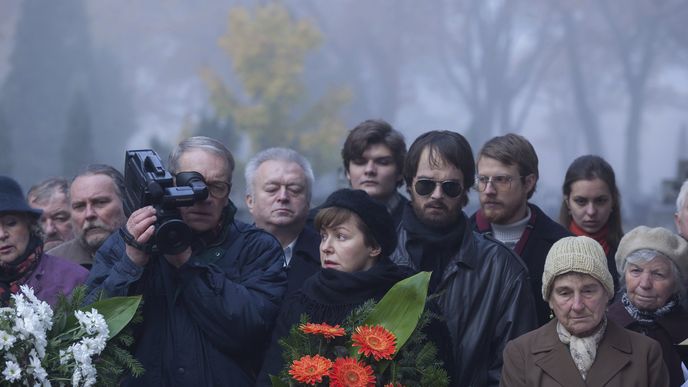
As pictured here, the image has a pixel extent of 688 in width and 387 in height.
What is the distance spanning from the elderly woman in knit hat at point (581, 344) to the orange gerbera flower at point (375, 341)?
56 centimetres

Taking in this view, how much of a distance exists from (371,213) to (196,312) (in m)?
0.82

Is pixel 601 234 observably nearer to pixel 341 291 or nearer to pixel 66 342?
pixel 341 291

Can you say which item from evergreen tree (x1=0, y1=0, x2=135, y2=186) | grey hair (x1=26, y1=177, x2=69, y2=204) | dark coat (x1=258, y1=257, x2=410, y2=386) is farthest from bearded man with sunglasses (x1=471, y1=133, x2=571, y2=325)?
evergreen tree (x1=0, y1=0, x2=135, y2=186)

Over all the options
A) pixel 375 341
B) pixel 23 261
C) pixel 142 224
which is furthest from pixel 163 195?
pixel 23 261

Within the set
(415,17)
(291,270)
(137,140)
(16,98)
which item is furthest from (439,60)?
(291,270)

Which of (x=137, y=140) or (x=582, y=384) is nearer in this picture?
(x=582, y=384)

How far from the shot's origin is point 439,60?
36438 millimetres

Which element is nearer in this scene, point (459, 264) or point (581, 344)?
point (581, 344)

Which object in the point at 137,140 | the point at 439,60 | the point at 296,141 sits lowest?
the point at 137,140

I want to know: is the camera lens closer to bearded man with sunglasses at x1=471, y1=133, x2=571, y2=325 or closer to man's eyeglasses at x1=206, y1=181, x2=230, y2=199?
man's eyeglasses at x1=206, y1=181, x2=230, y2=199

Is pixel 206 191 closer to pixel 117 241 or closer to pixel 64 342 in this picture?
pixel 117 241

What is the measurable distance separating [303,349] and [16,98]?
2432cm

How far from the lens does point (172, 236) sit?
3.38m

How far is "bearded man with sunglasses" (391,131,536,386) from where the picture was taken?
3801 millimetres
